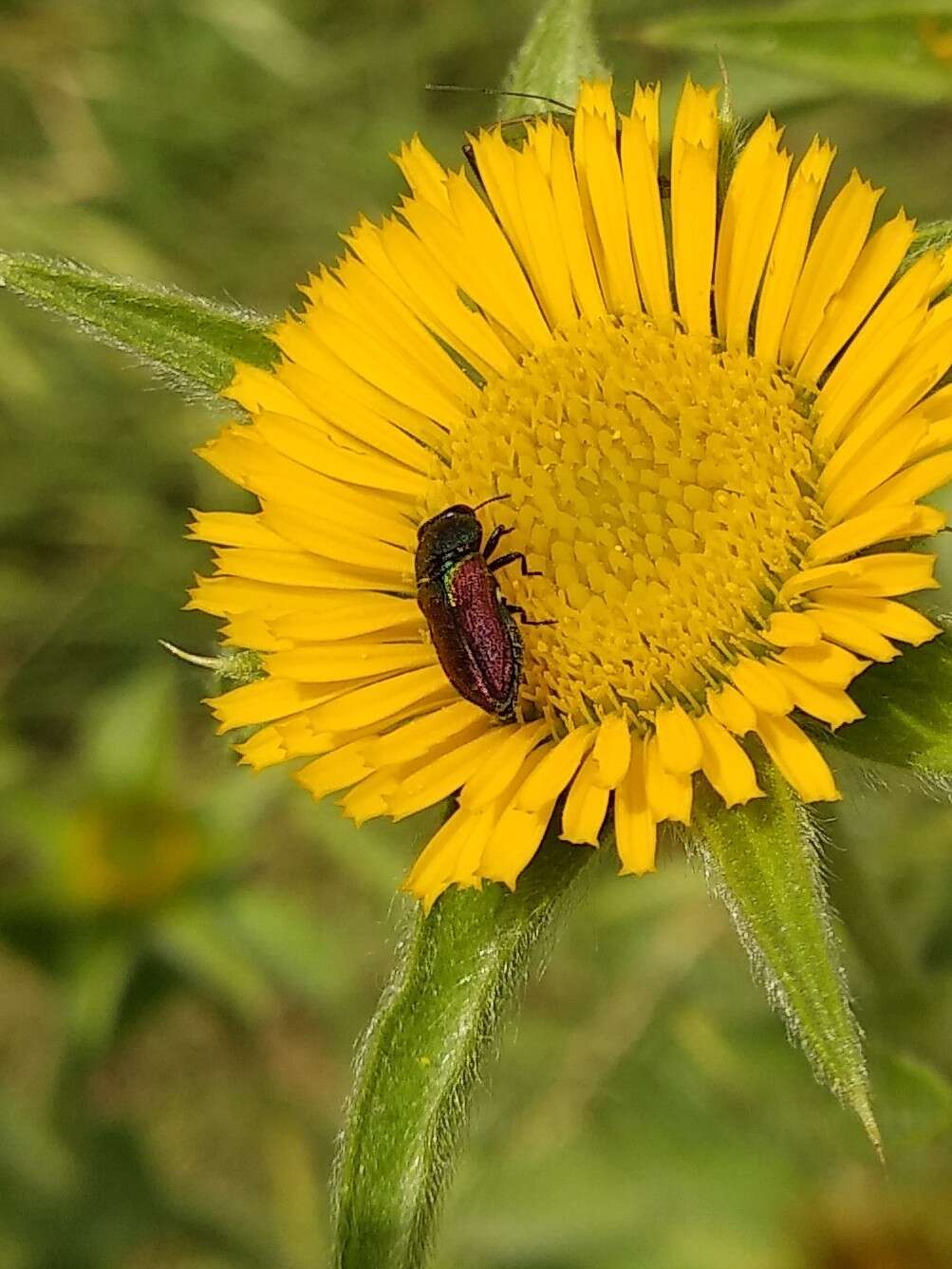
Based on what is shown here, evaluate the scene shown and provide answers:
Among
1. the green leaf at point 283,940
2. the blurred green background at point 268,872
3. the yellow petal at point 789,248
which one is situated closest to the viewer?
the yellow petal at point 789,248

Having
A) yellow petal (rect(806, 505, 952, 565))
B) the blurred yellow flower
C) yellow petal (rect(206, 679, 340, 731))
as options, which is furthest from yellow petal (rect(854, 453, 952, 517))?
the blurred yellow flower

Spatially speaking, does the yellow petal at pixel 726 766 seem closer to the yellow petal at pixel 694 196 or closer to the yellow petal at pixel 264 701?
the yellow petal at pixel 264 701

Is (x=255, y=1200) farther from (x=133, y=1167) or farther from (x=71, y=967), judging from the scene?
(x=71, y=967)

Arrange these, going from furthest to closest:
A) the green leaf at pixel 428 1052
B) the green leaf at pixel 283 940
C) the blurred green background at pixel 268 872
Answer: the green leaf at pixel 283 940 → the blurred green background at pixel 268 872 → the green leaf at pixel 428 1052

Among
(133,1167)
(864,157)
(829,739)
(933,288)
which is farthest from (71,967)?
(864,157)

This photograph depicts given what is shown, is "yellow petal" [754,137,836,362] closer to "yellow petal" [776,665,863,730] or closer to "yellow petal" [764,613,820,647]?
"yellow petal" [764,613,820,647]

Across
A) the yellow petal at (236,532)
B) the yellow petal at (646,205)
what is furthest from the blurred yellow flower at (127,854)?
the yellow petal at (646,205)

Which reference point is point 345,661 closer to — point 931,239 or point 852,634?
point 852,634
